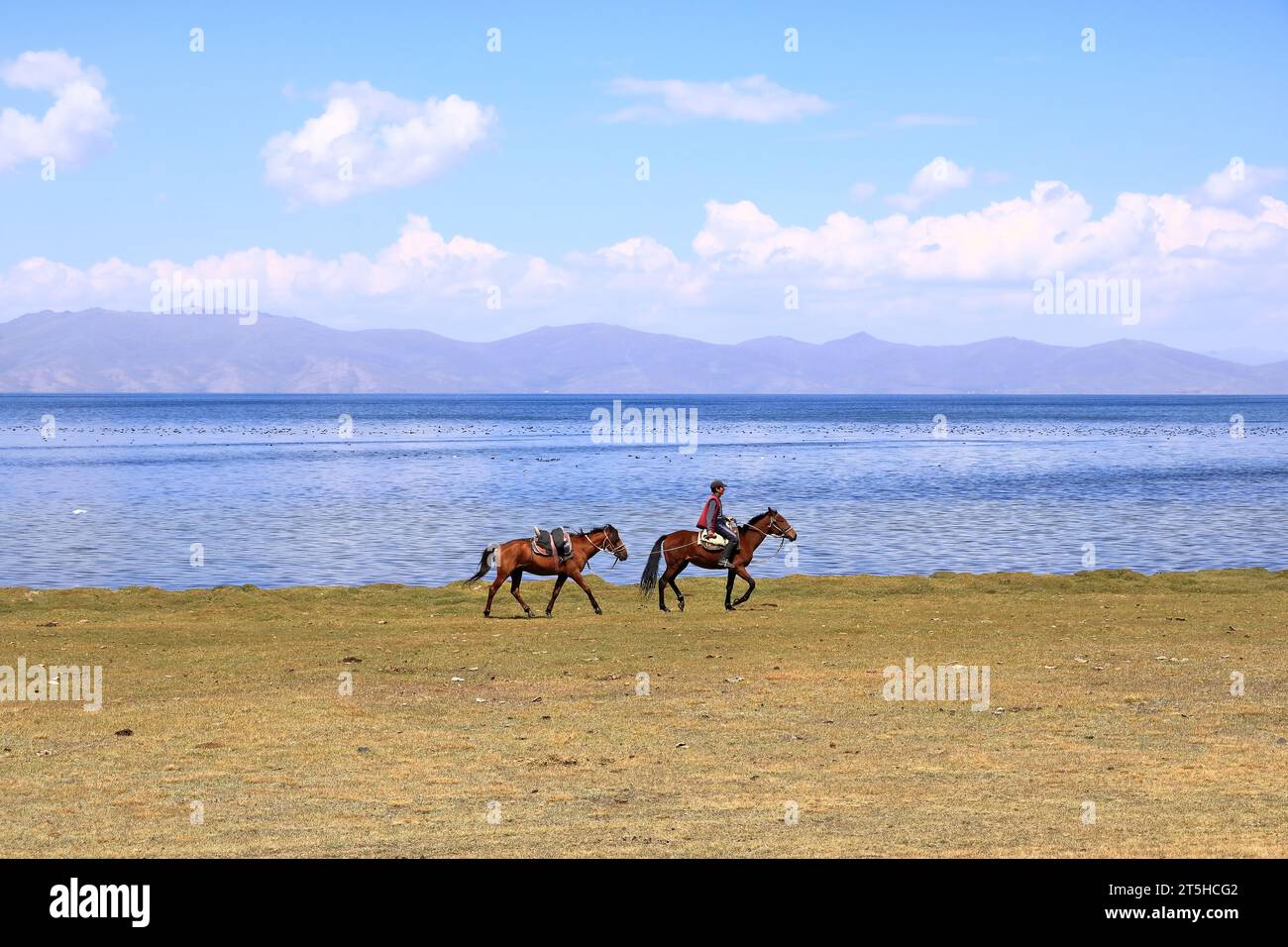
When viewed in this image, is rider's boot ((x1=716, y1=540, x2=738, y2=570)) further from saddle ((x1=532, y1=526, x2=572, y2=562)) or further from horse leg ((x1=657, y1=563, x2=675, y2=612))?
saddle ((x1=532, y1=526, x2=572, y2=562))

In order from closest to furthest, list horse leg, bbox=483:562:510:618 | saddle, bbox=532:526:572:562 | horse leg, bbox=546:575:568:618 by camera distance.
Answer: horse leg, bbox=483:562:510:618
saddle, bbox=532:526:572:562
horse leg, bbox=546:575:568:618

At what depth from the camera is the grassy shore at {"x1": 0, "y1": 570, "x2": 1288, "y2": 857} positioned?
12.1 meters

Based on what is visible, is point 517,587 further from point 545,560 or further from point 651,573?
point 651,573

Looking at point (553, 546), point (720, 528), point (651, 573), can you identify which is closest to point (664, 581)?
point (651, 573)

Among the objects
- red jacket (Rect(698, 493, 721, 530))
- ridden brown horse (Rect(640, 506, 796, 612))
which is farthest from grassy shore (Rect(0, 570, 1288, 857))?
red jacket (Rect(698, 493, 721, 530))

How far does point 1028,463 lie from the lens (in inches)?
4200

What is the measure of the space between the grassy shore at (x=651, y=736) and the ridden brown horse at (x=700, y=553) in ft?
3.37

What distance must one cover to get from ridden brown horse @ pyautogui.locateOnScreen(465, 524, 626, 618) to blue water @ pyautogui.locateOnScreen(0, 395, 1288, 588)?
10.6 meters

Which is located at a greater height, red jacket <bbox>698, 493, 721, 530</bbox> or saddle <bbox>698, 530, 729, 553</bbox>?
red jacket <bbox>698, 493, 721, 530</bbox>

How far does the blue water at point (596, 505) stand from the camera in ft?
146

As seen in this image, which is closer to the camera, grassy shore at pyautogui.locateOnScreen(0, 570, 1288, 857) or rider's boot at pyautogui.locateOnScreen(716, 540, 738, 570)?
grassy shore at pyautogui.locateOnScreen(0, 570, 1288, 857)

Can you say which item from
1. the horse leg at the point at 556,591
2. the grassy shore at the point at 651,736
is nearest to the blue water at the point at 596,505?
the horse leg at the point at 556,591

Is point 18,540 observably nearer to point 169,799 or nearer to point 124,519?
point 124,519
